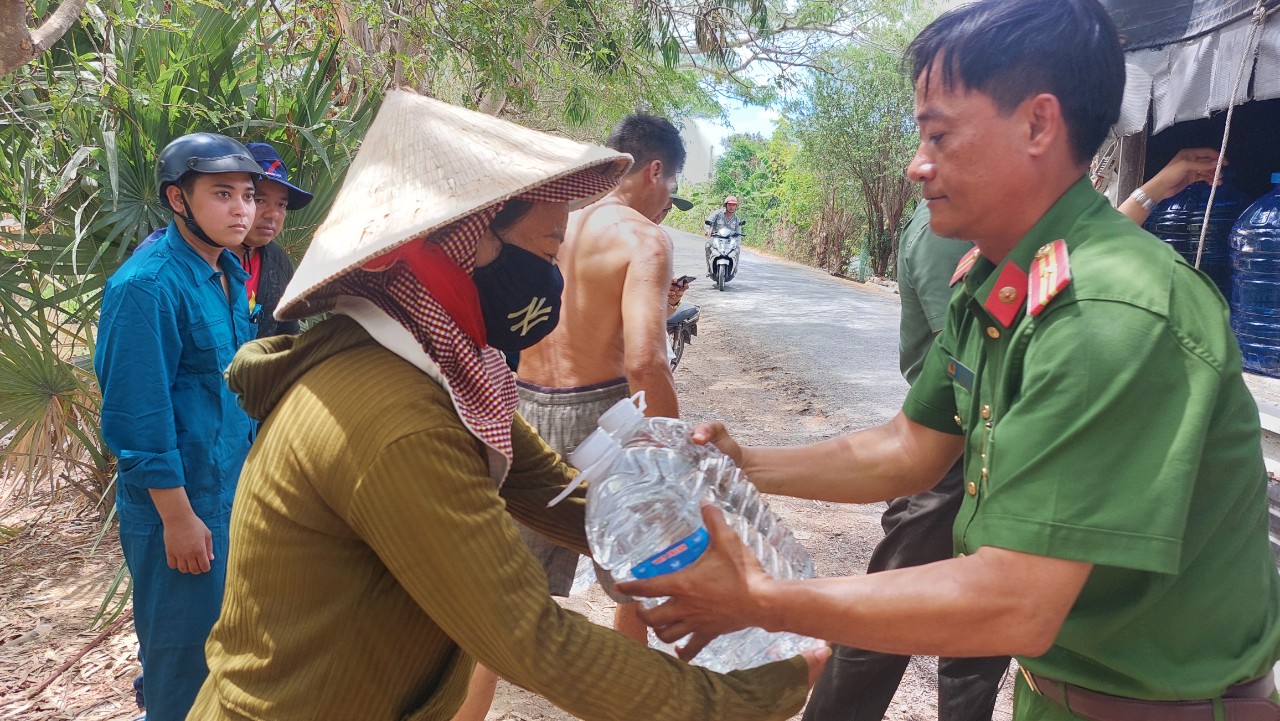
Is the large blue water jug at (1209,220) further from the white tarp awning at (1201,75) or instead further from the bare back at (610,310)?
the bare back at (610,310)

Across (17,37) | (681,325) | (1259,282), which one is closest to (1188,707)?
(17,37)

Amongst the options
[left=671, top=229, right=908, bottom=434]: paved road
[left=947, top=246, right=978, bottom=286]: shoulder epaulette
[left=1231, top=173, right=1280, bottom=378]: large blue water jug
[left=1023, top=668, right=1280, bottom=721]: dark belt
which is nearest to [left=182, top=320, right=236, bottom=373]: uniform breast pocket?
[left=947, top=246, right=978, bottom=286]: shoulder epaulette

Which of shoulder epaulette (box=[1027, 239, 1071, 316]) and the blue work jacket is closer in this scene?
shoulder epaulette (box=[1027, 239, 1071, 316])

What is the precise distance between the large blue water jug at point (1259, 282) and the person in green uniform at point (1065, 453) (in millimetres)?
3084

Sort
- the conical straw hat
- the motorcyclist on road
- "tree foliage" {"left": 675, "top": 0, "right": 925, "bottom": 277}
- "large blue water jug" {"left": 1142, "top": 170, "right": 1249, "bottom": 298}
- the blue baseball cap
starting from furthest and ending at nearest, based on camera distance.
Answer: "tree foliage" {"left": 675, "top": 0, "right": 925, "bottom": 277}
the motorcyclist on road
"large blue water jug" {"left": 1142, "top": 170, "right": 1249, "bottom": 298}
the blue baseball cap
the conical straw hat

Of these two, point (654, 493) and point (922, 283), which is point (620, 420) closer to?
point (654, 493)

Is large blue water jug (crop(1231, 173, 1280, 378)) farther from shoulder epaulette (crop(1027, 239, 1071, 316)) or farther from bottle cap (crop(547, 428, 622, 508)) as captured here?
bottle cap (crop(547, 428, 622, 508))

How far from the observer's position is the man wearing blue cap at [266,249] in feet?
11.2

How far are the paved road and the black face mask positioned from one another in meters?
5.95

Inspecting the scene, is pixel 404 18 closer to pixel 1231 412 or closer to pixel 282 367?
pixel 282 367

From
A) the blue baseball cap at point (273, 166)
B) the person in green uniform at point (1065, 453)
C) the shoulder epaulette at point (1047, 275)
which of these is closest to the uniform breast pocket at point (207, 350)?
the blue baseball cap at point (273, 166)

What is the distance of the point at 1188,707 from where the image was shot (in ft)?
4.50

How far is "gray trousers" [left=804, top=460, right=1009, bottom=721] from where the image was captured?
2791 mm

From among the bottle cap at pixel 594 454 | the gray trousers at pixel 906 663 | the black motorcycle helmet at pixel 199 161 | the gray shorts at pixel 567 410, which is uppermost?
A: the black motorcycle helmet at pixel 199 161
